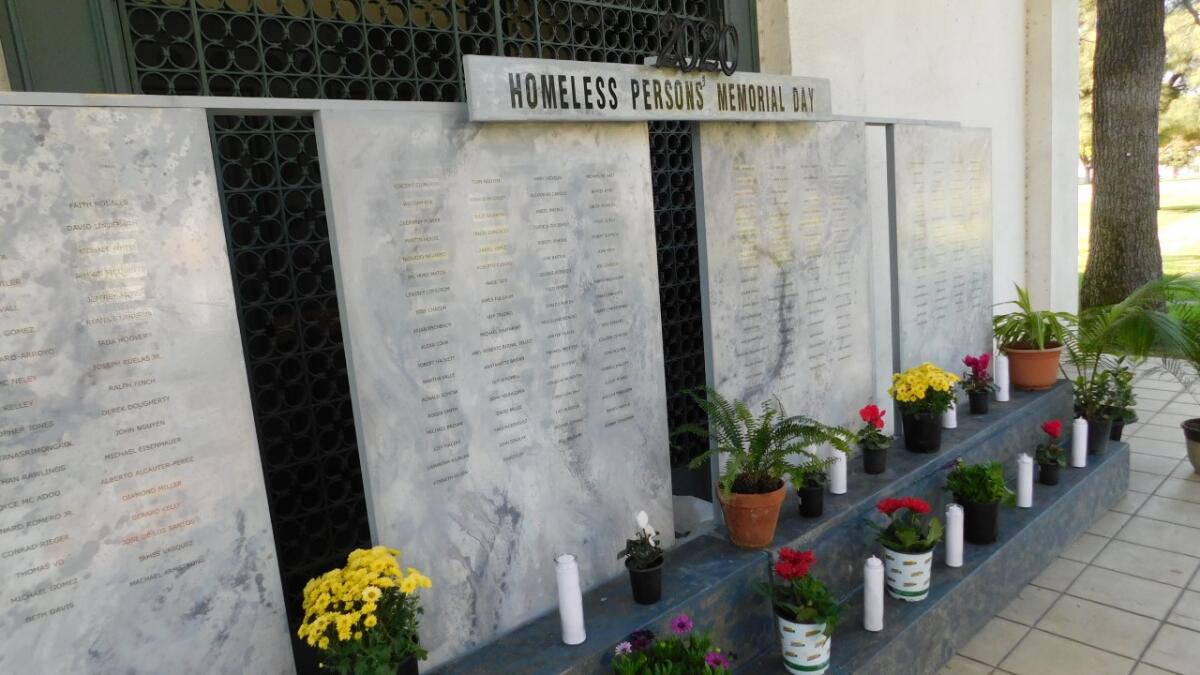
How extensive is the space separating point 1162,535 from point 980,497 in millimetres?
1529

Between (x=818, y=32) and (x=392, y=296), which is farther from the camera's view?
(x=818, y=32)

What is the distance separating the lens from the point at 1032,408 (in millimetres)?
4883

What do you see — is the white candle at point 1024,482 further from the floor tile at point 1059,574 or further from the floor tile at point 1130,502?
the floor tile at point 1130,502

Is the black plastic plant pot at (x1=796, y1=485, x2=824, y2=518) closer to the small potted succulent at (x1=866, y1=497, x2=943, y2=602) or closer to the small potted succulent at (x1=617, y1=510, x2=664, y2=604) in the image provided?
the small potted succulent at (x1=866, y1=497, x2=943, y2=602)

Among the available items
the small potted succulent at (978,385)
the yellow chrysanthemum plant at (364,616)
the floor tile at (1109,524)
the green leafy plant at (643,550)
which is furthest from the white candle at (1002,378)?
the yellow chrysanthemum plant at (364,616)

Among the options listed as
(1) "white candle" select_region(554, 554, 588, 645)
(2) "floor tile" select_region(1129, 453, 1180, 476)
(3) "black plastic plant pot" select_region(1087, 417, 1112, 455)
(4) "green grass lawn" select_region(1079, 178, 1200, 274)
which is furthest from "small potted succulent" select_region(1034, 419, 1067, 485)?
(4) "green grass lawn" select_region(1079, 178, 1200, 274)

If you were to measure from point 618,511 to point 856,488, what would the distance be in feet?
4.53

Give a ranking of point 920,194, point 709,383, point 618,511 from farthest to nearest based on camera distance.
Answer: point 920,194
point 709,383
point 618,511

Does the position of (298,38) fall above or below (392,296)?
above

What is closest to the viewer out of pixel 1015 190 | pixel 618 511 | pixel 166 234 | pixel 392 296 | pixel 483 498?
pixel 166 234

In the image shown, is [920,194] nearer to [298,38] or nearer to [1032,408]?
[1032,408]

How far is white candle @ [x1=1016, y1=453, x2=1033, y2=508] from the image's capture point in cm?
406

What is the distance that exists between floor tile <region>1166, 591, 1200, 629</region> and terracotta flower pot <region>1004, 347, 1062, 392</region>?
1.69m

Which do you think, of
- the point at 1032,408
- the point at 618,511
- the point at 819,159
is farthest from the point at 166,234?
the point at 1032,408
